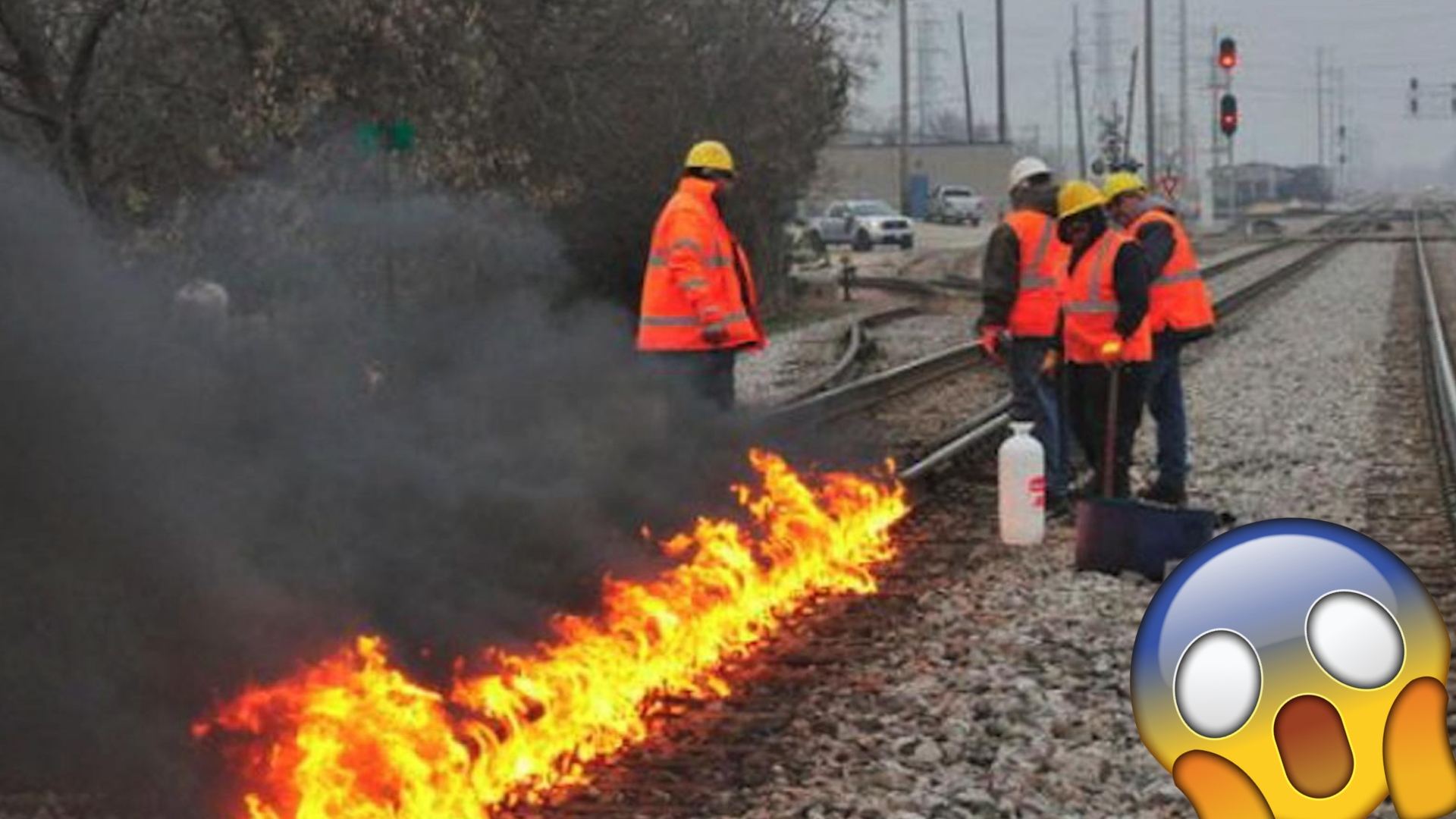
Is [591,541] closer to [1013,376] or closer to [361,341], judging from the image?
[361,341]

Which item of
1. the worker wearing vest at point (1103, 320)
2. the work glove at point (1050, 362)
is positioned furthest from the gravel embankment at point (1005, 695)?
the work glove at point (1050, 362)

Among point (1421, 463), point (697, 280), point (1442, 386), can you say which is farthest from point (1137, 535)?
point (1442, 386)

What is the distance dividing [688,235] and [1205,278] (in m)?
28.8

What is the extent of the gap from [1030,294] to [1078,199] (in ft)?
2.75

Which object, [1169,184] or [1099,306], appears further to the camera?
[1169,184]

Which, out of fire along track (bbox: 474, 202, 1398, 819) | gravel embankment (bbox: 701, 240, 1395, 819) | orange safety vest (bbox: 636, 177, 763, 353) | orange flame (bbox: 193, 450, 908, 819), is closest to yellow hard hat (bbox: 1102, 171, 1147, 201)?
gravel embankment (bbox: 701, 240, 1395, 819)

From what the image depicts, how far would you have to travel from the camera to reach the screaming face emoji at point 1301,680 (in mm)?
2064

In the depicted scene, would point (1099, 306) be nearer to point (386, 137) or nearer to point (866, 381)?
point (386, 137)

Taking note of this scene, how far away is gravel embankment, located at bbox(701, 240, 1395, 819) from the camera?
5.02 metres

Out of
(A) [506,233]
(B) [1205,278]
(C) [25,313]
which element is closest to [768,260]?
(B) [1205,278]

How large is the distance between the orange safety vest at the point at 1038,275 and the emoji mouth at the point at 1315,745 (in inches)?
279

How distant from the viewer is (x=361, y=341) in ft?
26.4

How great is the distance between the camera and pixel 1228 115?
4331 centimetres

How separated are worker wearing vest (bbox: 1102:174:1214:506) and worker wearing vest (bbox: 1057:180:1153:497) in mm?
284
